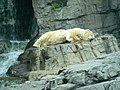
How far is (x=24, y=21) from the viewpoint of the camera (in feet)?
73.1

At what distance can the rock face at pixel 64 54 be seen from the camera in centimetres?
1396

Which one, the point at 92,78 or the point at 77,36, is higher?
the point at 92,78

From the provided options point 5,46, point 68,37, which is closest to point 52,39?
point 68,37

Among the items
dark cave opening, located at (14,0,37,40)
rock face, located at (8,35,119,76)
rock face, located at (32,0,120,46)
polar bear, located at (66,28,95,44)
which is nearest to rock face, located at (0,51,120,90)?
rock face, located at (8,35,119,76)

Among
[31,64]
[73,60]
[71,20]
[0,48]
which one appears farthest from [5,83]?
[71,20]

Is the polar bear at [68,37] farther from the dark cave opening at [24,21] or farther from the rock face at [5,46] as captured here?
the dark cave opening at [24,21]

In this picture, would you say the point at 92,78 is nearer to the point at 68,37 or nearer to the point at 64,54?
the point at 64,54

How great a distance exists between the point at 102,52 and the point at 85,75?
7.62 metres

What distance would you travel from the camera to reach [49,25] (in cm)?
1953

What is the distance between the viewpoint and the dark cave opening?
71.0 ft

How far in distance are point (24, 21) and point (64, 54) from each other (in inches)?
349

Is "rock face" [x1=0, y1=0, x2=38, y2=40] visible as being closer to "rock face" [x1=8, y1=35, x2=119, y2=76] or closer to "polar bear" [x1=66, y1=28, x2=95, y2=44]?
"rock face" [x1=8, y1=35, x2=119, y2=76]

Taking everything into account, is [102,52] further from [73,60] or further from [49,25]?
[49,25]

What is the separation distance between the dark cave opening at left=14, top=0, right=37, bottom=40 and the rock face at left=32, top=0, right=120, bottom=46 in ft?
6.59
